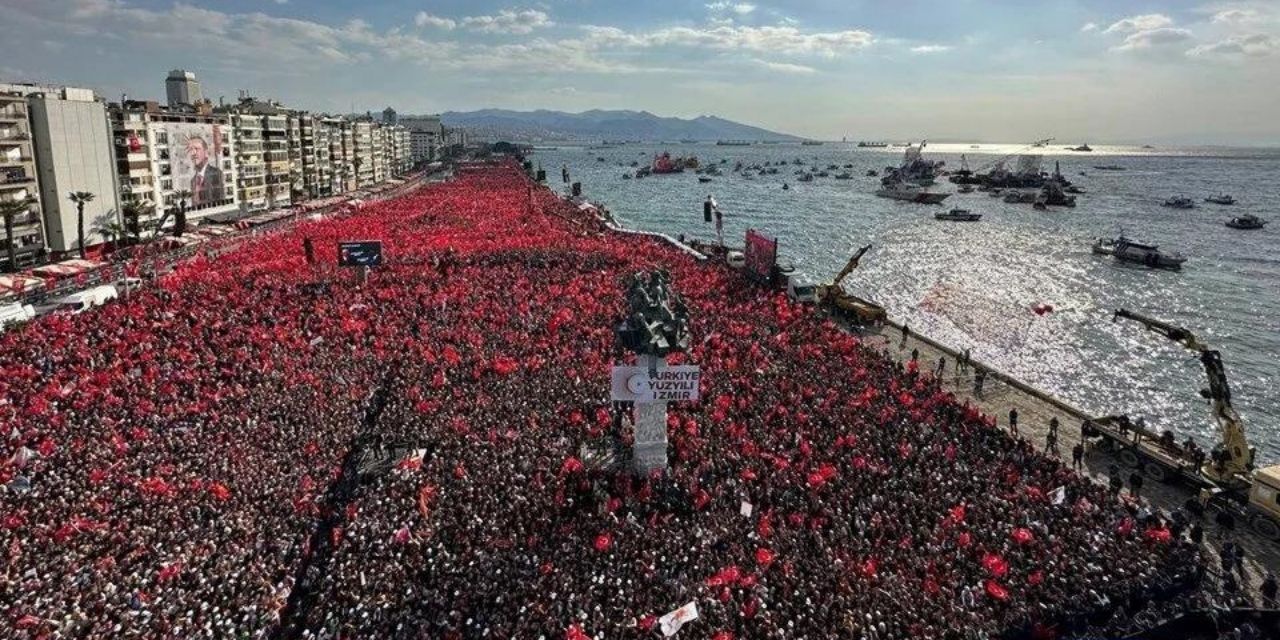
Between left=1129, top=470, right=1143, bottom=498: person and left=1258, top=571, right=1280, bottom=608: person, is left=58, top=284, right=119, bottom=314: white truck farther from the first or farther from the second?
left=1258, top=571, right=1280, bottom=608: person

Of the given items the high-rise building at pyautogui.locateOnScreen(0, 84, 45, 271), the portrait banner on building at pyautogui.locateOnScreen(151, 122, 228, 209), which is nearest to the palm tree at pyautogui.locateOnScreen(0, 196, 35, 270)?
the high-rise building at pyautogui.locateOnScreen(0, 84, 45, 271)

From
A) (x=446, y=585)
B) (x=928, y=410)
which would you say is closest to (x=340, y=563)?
(x=446, y=585)

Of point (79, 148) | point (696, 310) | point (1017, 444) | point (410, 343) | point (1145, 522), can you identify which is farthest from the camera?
point (79, 148)

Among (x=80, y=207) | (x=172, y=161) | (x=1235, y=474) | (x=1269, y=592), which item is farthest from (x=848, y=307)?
(x=172, y=161)

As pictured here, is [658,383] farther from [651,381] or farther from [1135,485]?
[1135,485]

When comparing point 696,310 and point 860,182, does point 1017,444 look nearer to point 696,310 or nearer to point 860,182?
point 696,310
